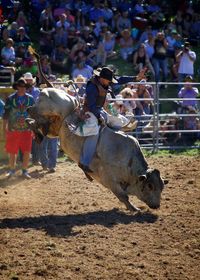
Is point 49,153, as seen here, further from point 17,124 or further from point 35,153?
point 17,124

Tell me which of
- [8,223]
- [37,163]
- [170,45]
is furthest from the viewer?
[170,45]

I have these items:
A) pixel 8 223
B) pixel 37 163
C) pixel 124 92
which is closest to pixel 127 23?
pixel 124 92

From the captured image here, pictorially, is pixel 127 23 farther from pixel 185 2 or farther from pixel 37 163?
pixel 37 163

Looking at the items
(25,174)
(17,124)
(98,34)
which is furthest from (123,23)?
(25,174)

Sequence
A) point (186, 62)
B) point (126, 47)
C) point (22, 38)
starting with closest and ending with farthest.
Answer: point (186, 62) → point (22, 38) → point (126, 47)

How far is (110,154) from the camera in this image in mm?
10195

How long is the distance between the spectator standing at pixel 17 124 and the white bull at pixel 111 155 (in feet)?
8.76

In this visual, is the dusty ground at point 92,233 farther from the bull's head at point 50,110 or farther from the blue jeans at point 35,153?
the blue jeans at point 35,153

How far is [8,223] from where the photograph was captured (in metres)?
9.30

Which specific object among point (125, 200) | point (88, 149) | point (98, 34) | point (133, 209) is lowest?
point (133, 209)

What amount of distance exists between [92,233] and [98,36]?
46.1ft

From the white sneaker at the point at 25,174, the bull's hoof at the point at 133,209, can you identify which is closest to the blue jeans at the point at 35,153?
the white sneaker at the point at 25,174

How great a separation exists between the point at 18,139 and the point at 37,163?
1.52 metres

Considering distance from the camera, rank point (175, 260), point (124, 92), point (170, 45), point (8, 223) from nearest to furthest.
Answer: point (175, 260)
point (8, 223)
point (124, 92)
point (170, 45)
